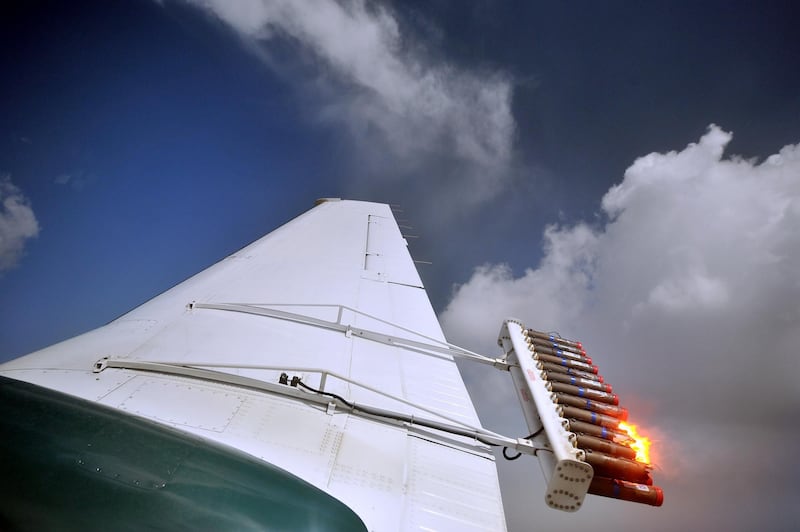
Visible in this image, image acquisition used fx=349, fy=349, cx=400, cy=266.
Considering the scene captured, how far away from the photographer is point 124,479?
5.90 ft

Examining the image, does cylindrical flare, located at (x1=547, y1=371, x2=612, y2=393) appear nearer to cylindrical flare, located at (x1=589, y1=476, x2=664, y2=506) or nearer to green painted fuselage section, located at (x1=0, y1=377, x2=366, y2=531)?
cylindrical flare, located at (x1=589, y1=476, x2=664, y2=506)

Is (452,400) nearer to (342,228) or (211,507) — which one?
(211,507)

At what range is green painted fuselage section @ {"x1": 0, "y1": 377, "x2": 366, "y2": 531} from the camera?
1568 mm

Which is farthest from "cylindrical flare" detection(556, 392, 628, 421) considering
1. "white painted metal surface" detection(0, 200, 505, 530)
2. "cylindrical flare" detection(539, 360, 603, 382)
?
"white painted metal surface" detection(0, 200, 505, 530)

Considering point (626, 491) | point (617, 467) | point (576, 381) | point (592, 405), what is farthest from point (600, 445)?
point (576, 381)

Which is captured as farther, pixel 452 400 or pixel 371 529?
pixel 452 400

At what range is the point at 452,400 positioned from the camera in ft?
14.8

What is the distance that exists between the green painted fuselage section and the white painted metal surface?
0.40 metres

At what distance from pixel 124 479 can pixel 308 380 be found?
85.2 inches

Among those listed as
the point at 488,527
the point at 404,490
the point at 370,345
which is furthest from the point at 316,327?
the point at 488,527

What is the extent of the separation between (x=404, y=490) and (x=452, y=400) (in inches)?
65.0

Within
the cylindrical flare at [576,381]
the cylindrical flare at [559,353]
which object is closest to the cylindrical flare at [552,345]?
the cylindrical flare at [559,353]

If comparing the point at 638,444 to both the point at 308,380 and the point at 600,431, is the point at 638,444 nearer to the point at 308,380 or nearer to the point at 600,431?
the point at 600,431

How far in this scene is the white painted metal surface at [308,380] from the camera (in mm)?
2922
